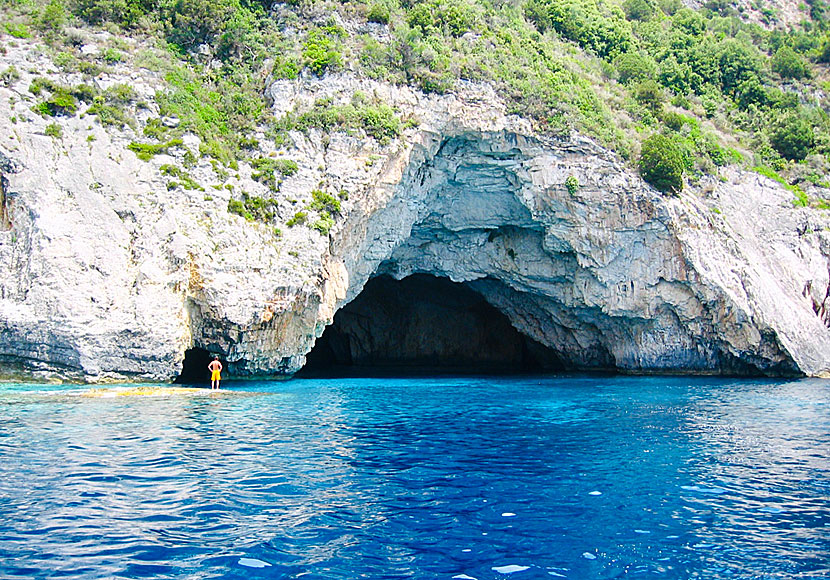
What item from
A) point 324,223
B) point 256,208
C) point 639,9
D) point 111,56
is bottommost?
point 324,223

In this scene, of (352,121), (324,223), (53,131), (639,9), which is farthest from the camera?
(639,9)

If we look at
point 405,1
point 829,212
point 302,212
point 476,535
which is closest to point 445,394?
point 302,212

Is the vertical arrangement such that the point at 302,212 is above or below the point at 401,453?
above

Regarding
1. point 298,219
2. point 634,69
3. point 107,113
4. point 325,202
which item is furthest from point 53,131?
point 634,69

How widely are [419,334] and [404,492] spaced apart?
37269 millimetres

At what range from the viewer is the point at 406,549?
7.99 m

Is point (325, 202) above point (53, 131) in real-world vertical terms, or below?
below

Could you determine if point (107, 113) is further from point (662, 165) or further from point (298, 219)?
point (662, 165)

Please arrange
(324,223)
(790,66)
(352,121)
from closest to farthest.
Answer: (324,223), (352,121), (790,66)

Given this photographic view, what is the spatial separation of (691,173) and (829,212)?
8.19 meters

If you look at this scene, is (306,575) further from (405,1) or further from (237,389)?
(405,1)

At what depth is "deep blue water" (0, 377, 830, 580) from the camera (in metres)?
7.58

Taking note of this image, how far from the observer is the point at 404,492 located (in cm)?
1042

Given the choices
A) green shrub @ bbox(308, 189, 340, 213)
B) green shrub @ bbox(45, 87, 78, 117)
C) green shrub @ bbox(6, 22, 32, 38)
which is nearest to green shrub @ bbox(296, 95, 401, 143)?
green shrub @ bbox(308, 189, 340, 213)
